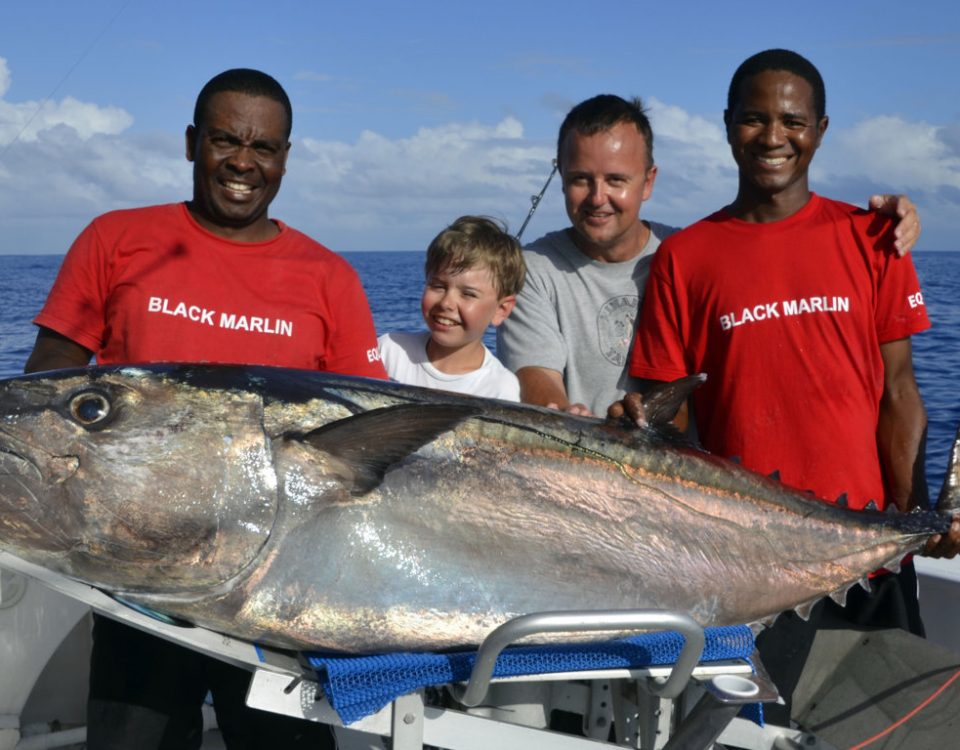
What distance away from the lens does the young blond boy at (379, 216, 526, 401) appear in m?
3.53

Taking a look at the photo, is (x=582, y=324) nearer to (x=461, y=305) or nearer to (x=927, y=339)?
(x=461, y=305)

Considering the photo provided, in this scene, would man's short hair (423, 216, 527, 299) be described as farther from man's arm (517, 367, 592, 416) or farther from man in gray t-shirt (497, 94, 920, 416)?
man's arm (517, 367, 592, 416)

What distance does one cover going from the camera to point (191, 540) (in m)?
2.05

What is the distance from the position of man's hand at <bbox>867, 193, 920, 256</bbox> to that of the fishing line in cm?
145

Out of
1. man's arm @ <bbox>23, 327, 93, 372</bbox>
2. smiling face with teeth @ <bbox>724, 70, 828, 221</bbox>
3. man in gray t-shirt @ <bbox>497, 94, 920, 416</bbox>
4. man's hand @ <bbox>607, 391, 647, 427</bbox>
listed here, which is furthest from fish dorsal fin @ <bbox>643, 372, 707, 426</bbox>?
man's arm @ <bbox>23, 327, 93, 372</bbox>

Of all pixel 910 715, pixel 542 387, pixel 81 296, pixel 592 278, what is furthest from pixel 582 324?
pixel 910 715

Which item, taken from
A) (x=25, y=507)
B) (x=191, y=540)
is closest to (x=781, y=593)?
(x=191, y=540)

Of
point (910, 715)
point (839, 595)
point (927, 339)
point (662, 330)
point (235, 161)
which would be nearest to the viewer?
point (839, 595)

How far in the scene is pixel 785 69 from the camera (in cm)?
325

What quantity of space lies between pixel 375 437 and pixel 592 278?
63.3 inches

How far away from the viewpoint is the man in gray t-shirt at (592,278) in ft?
11.3

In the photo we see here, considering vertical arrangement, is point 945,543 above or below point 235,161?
below

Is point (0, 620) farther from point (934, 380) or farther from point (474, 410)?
point (934, 380)

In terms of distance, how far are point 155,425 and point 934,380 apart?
41.9ft
